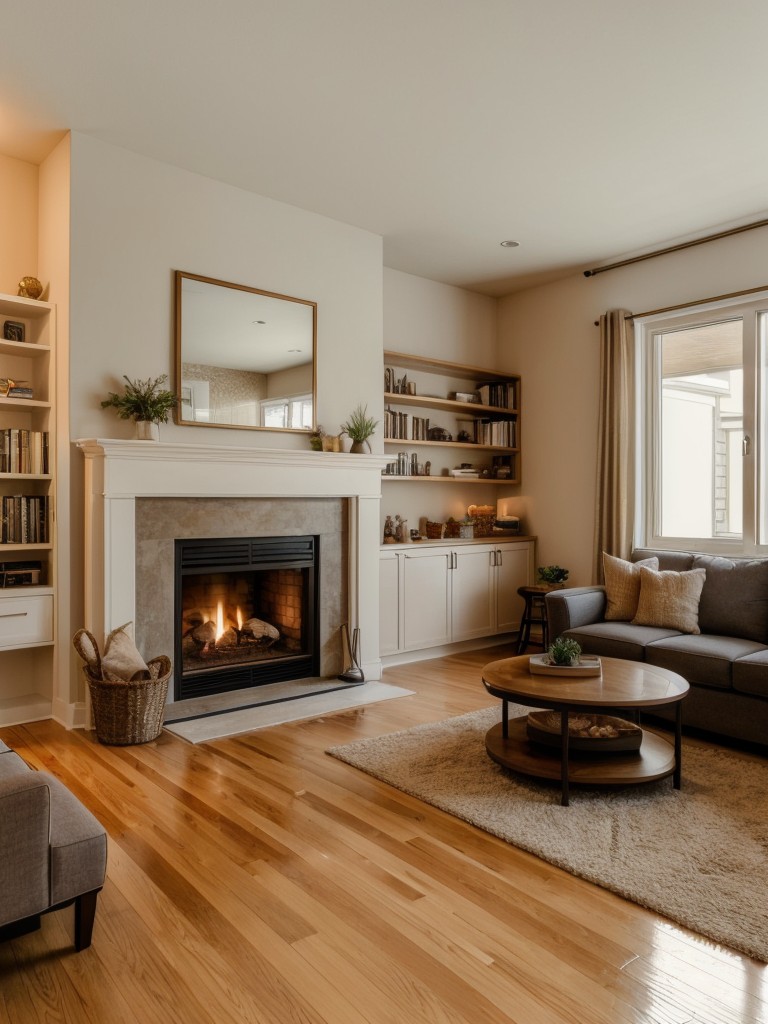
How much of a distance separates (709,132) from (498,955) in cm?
370

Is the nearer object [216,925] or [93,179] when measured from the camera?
[216,925]

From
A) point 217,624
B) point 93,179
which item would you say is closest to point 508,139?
point 93,179

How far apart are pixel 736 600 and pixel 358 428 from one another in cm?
247

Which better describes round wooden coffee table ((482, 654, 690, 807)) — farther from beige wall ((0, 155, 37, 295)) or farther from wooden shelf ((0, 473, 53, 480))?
beige wall ((0, 155, 37, 295))

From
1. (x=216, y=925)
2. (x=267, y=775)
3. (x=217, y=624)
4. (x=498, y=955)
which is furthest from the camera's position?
(x=217, y=624)

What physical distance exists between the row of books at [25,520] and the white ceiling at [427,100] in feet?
6.07

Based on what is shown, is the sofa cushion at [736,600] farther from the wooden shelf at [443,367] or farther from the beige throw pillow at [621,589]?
the wooden shelf at [443,367]

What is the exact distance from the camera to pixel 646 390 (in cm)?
527

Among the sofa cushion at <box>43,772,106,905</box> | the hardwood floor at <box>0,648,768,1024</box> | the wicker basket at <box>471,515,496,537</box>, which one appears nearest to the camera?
the hardwood floor at <box>0,648,768,1024</box>

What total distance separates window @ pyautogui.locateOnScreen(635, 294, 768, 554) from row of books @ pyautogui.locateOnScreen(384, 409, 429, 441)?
1612 mm

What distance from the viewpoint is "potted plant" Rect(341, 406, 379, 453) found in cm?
466

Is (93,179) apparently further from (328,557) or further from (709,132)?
(709,132)

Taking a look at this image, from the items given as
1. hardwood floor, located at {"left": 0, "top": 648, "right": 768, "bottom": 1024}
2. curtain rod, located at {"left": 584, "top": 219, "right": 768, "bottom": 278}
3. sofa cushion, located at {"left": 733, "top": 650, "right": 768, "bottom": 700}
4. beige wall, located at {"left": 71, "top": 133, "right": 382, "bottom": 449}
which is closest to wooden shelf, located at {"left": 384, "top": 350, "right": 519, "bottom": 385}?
beige wall, located at {"left": 71, "top": 133, "right": 382, "bottom": 449}

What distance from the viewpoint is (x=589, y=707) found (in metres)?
2.64
